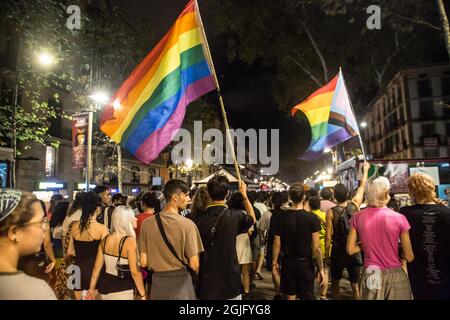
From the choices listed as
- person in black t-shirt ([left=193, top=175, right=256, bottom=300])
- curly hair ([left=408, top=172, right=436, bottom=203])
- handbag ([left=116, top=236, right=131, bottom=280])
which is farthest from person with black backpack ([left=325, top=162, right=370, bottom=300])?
handbag ([left=116, top=236, right=131, bottom=280])

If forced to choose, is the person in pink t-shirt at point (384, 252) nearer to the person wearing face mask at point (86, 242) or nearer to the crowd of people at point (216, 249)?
the crowd of people at point (216, 249)

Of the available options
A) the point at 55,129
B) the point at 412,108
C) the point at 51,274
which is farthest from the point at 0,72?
the point at 412,108

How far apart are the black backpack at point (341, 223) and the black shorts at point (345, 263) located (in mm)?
153

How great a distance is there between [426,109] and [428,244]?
5205 centimetres

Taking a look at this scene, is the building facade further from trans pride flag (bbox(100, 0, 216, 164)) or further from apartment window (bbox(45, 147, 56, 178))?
trans pride flag (bbox(100, 0, 216, 164))

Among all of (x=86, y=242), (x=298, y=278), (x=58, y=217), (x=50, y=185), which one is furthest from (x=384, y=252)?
(x=50, y=185)

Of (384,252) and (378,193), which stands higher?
(378,193)

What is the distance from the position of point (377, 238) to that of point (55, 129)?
2514cm

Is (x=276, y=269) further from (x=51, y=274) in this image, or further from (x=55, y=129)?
(x=55, y=129)

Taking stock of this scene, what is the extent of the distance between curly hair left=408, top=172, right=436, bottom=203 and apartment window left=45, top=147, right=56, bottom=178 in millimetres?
23437

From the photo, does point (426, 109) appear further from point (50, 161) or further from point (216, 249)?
point (216, 249)

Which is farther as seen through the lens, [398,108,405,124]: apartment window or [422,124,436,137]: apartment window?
[398,108,405,124]: apartment window

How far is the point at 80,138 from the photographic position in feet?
45.3

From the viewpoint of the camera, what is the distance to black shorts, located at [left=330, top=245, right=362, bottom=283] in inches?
223
